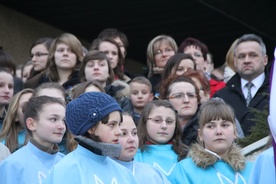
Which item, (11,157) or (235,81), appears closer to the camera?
(11,157)

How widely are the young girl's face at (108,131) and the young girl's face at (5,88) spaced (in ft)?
11.2

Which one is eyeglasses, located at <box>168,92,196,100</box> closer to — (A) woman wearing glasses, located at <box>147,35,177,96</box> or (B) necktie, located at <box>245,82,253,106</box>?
(B) necktie, located at <box>245,82,253,106</box>

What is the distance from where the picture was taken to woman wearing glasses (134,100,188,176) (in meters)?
9.45

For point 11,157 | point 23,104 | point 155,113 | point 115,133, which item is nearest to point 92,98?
point 115,133

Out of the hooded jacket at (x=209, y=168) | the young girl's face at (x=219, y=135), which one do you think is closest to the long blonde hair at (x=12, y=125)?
the hooded jacket at (x=209, y=168)

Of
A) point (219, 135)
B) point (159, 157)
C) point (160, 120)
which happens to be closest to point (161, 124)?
point (160, 120)

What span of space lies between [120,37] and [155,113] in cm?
327

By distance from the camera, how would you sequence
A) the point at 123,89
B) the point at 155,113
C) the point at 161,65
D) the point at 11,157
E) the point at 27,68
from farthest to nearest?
the point at 27,68 → the point at 161,65 → the point at 123,89 → the point at 155,113 → the point at 11,157

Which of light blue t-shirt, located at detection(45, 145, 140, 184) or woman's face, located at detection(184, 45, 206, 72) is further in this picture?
woman's face, located at detection(184, 45, 206, 72)

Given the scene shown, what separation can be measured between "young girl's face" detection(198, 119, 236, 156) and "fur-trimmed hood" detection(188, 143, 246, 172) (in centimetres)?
9

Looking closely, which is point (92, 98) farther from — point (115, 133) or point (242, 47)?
point (242, 47)

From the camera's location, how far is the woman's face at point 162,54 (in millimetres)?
12053

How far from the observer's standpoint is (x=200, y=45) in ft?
41.2

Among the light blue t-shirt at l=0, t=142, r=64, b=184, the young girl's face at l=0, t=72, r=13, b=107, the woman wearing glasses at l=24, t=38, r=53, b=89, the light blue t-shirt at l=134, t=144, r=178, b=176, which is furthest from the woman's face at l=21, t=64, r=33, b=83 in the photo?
the light blue t-shirt at l=0, t=142, r=64, b=184
